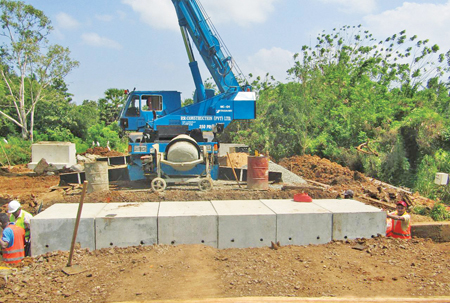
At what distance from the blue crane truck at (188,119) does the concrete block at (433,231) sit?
15.6 ft

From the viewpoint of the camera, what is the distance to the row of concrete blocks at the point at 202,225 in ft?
20.0

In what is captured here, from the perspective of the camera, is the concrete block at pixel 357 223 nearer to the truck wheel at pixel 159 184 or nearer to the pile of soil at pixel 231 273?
the pile of soil at pixel 231 273

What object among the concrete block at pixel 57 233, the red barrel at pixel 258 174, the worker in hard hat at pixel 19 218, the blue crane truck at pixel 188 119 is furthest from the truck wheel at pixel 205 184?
the worker in hard hat at pixel 19 218

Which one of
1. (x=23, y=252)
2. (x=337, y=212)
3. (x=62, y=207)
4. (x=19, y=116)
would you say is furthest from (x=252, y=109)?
(x=19, y=116)

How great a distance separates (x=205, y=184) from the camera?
9484 millimetres

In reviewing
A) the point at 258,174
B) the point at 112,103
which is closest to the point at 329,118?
the point at 258,174

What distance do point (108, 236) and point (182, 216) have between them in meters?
1.26

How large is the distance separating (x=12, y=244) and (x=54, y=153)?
1316 cm

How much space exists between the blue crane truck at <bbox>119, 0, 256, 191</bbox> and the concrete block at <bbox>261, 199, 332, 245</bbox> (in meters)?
3.27

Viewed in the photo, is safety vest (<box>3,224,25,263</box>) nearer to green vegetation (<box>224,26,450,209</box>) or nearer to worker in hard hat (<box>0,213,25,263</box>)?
worker in hard hat (<box>0,213,25,263</box>)

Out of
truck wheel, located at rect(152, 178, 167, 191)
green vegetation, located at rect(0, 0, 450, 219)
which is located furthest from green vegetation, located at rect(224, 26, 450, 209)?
truck wheel, located at rect(152, 178, 167, 191)

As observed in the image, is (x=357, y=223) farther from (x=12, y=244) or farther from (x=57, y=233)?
(x=12, y=244)

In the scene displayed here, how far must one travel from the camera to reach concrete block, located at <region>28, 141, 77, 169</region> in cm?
1789

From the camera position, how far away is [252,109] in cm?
1234
